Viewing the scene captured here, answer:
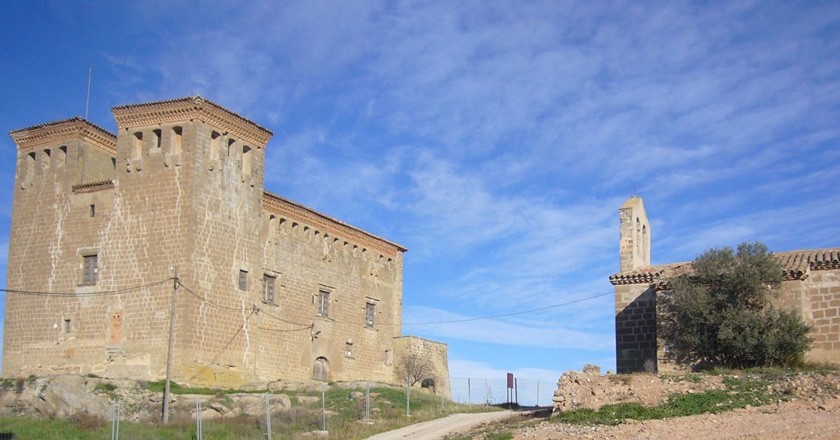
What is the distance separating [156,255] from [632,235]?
54.7 feet

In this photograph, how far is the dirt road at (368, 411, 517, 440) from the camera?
80.7 feet

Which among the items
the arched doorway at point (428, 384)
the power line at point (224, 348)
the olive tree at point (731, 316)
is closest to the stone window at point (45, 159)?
the power line at point (224, 348)

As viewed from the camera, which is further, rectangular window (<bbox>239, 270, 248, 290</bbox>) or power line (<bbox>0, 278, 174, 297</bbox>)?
rectangular window (<bbox>239, 270, 248, 290</bbox>)

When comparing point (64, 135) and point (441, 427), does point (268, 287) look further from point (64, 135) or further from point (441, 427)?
point (441, 427)

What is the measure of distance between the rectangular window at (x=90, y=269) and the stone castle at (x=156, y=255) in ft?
0.17

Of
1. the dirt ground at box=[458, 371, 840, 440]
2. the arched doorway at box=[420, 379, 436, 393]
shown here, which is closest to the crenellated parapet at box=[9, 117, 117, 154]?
the arched doorway at box=[420, 379, 436, 393]

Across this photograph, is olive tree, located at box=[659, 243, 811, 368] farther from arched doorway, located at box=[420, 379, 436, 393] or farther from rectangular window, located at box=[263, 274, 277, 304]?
arched doorway, located at box=[420, 379, 436, 393]

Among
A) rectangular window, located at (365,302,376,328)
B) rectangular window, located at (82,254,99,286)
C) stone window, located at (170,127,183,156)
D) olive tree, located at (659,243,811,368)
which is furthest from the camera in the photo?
rectangular window, located at (365,302,376,328)

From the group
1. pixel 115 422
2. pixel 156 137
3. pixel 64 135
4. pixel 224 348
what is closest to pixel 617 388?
pixel 115 422

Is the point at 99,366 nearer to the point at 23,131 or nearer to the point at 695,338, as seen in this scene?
the point at 23,131

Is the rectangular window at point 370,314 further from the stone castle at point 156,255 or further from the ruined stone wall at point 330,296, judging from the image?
the stone castle at point 156,255

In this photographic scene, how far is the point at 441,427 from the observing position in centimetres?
2616

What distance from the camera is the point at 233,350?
33312mm

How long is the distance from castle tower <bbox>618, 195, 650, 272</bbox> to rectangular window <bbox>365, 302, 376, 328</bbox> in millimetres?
13905
